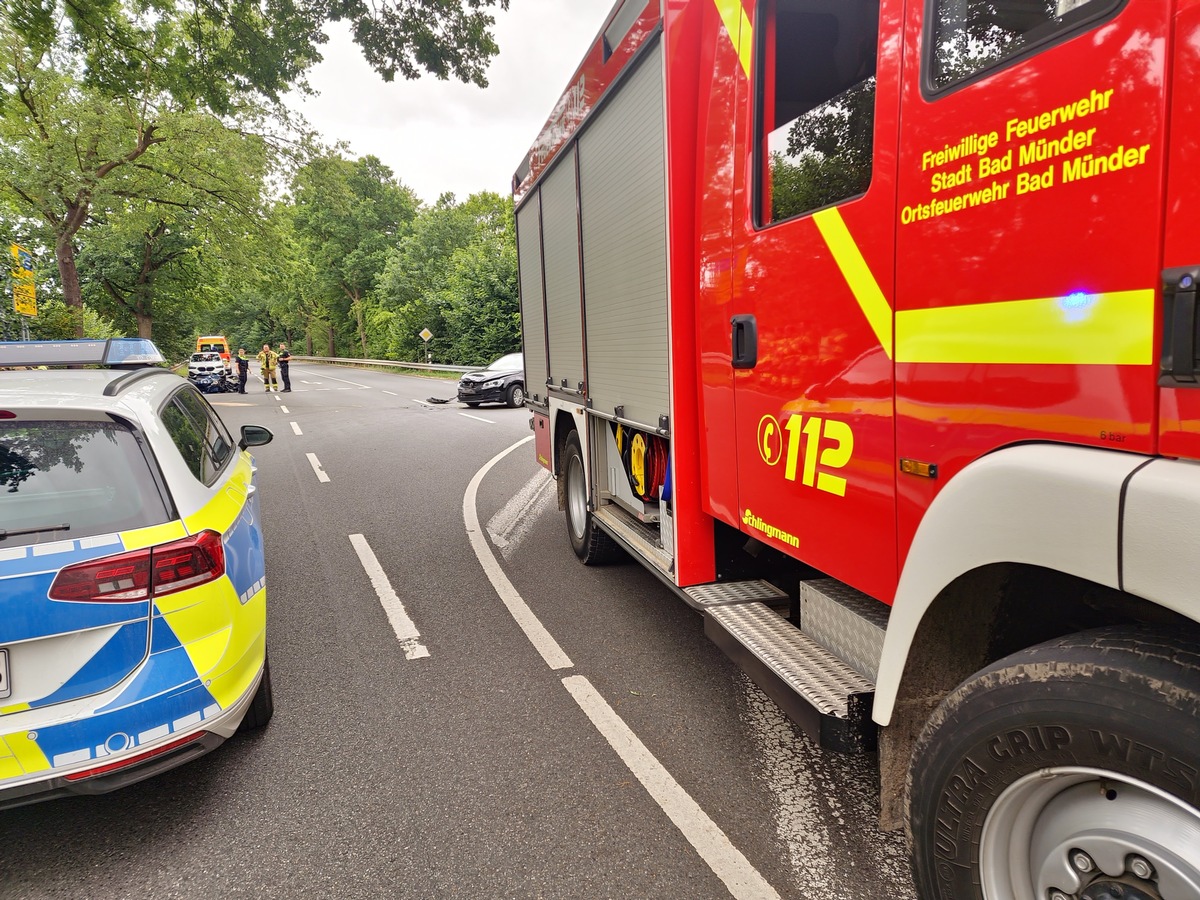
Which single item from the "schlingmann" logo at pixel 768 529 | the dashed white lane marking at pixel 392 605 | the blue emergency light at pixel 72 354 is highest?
the blue emergency light at pixel 72 354

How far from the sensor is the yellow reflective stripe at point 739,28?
2.72 meters

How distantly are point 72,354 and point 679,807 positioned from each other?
389 centimetres

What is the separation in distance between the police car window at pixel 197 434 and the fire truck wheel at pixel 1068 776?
289 cm

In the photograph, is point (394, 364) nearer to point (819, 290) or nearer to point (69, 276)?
point (69, 276)

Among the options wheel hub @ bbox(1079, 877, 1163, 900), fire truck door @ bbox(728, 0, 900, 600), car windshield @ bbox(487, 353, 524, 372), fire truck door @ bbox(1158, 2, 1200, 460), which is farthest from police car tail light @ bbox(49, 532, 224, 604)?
car windshield @ bbox(487, 353, 524, 372)

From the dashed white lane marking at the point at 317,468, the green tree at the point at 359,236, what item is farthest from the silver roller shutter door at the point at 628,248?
the green tree at the point at 359,236

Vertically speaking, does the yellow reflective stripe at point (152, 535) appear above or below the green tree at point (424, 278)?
below

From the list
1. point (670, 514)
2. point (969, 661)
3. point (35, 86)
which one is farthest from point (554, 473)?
point (35, 86)

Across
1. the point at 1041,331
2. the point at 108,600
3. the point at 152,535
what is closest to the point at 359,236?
the point at 152,535

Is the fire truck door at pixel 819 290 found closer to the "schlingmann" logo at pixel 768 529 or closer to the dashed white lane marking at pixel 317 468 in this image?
the "schlingmann" logo at pixel 768 529

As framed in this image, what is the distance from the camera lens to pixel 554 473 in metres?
6.30

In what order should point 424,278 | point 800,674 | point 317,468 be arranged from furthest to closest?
point 424,278 < point 317,468 < point 800,674

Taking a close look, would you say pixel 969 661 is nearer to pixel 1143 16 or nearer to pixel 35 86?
pixel 1143 16

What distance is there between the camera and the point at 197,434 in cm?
367
